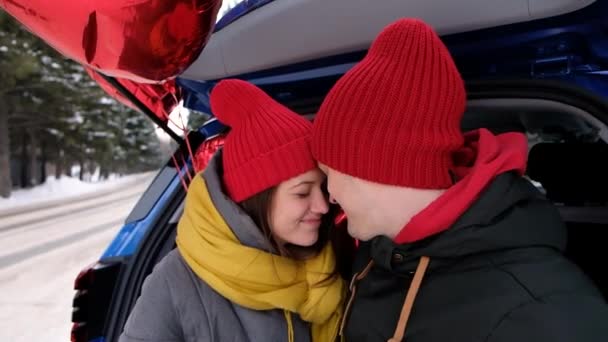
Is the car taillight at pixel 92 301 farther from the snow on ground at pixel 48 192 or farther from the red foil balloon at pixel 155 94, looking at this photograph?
the snow on ground at pixel 48 192

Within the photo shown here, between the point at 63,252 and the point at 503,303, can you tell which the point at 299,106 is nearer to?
the point at 503,303

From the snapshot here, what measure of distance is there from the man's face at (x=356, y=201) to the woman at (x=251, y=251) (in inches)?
12.2

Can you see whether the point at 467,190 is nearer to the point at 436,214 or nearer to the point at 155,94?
the point at 436,214

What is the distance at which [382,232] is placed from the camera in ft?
3.41

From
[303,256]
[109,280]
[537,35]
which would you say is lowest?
[109,280]

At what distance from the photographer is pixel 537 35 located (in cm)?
116

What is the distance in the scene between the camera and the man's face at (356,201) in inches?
40.6

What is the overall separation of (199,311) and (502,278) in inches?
31.8

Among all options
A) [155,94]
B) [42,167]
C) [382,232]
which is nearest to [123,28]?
[155,94]

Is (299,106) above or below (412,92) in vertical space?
below

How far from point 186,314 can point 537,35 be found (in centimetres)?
115

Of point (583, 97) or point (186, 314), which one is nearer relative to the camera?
point (583, 97)

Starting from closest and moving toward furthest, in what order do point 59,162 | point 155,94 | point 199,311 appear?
point 199,311
point 155,94
point 59,162

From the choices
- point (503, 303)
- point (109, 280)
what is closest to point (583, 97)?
point (503, 303)
